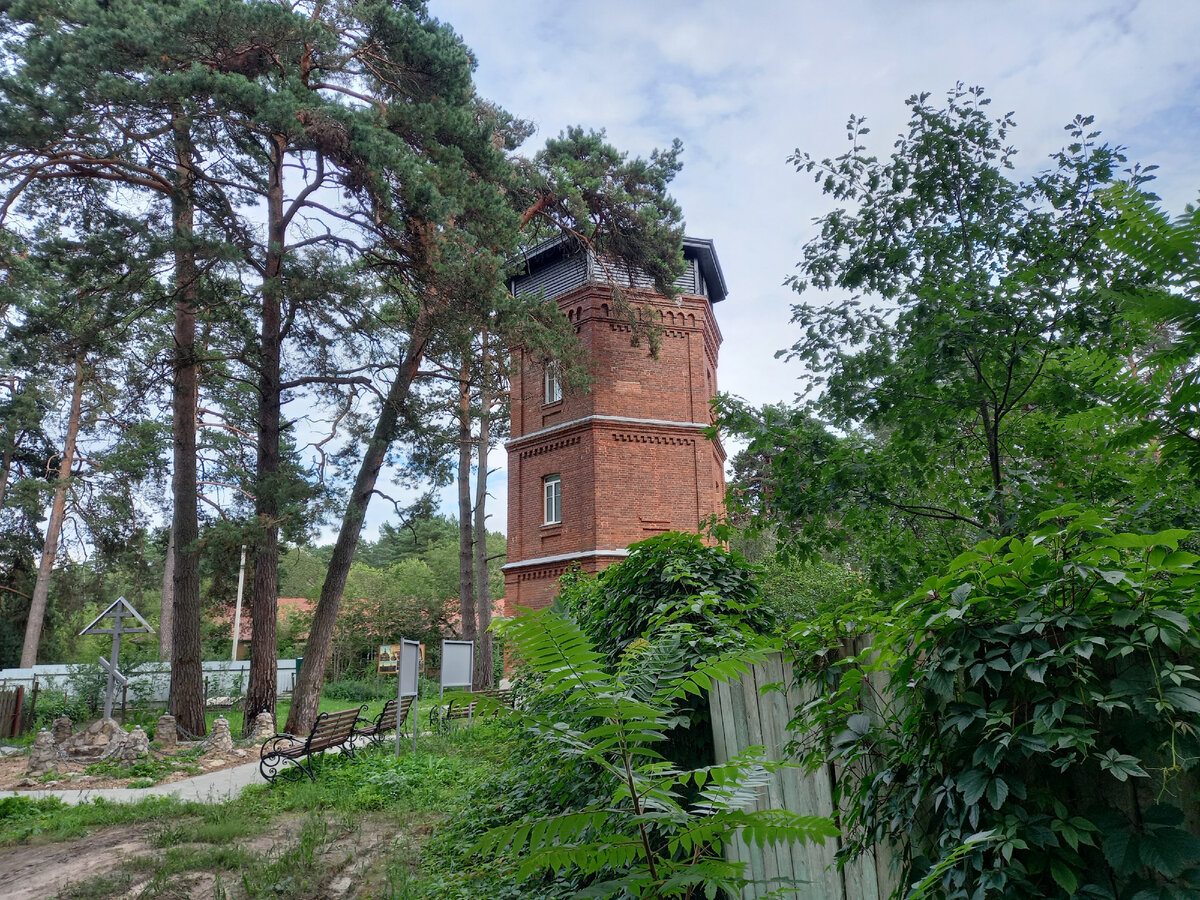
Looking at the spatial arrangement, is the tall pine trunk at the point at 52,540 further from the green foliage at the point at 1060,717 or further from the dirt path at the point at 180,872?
the green foliage at the point at 1060,717

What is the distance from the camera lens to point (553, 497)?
2289 cm

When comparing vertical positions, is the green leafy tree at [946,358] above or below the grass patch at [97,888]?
above

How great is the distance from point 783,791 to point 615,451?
18.4 metres

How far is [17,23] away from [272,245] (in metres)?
4.82

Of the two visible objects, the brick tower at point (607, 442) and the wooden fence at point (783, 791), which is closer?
the wooden fence at point (783, 791)

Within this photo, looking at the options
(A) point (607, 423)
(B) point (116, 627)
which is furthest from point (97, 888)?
(A) point (607, 423)

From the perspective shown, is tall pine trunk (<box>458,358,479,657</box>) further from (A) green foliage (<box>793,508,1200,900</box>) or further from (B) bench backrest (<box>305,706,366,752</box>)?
(A) green foliage (<box>793,508,1200,900</box>)

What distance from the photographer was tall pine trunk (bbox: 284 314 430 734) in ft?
51.3

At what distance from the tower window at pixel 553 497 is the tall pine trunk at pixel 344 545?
6.76 m

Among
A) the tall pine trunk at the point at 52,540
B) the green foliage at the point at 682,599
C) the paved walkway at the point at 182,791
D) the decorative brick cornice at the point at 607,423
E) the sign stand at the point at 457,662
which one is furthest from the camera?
the tall pine trunk at the point at 52,540

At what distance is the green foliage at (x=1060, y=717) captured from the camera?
147 cm

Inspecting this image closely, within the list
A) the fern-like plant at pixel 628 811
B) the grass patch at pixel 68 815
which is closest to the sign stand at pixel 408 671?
the grass patch at pixel 68 815

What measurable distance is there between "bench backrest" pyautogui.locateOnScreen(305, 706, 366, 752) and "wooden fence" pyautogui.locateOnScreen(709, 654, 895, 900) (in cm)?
851

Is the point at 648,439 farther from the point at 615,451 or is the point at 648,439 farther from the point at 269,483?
the point at 269,483
